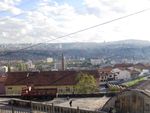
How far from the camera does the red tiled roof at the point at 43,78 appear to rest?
52719 mm

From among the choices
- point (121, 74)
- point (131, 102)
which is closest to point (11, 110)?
point (131, 102)

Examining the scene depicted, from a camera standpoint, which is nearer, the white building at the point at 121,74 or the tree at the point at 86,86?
the tree at the point at 86,86

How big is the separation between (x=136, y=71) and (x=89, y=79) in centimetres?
6079

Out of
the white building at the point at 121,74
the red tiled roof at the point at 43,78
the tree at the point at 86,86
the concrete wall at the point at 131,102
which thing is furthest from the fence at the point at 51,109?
the white building at the point at 121,74

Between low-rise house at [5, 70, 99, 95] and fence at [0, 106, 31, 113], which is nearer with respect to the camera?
fence at [0, 106, 31, 113]

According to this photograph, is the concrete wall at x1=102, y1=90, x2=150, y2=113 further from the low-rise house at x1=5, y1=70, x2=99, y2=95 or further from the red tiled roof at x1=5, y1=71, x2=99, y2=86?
the red tiled roof at x1=5, y1=71, x2=99, y2=86

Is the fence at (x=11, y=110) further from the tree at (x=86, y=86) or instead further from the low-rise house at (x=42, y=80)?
the low-rise house at (x=42, y=80)

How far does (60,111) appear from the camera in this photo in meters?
13.0

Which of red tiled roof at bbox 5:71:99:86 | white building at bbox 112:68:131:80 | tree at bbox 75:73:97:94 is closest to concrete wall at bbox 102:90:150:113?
tree at bbox 75:73:97:94

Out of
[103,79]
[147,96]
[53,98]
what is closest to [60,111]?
[147,96]

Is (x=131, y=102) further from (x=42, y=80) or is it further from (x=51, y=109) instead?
(x=42, y=80)

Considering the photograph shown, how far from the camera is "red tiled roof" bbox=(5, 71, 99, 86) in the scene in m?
52.7

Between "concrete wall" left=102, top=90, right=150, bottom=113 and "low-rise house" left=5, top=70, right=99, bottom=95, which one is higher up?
"low-rise house" left=5, top=70, right=99, bottom=95

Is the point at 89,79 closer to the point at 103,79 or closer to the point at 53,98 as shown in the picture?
the point at 53,98
